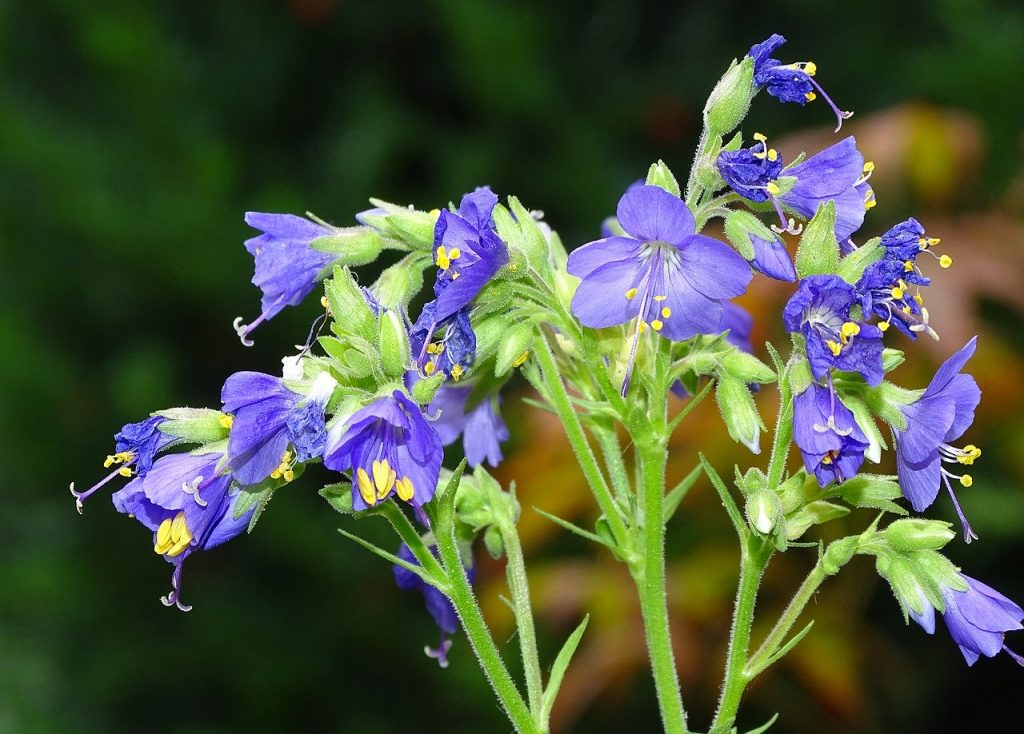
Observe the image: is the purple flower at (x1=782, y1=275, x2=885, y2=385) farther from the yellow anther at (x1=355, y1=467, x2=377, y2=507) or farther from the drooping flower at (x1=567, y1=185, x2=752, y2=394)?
the yellow anther at (x1=355, y1=467, x2=377, y2=507)

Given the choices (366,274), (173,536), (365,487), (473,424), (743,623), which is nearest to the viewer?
(365,487)

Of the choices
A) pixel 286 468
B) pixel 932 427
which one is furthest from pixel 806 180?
pixel 286 468

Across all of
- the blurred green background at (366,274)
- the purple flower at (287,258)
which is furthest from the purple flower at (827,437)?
the blurred green background at (366,274)

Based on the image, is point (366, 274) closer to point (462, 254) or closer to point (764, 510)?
Result: point (462, 254)

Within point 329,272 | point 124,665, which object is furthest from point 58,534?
point 329,272

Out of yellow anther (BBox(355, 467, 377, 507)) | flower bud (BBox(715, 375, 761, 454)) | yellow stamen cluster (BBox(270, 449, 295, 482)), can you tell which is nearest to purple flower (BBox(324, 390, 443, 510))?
yellow anther (BBox(355, 467, 377, 507))

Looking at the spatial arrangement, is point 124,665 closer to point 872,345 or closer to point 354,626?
point 354,626

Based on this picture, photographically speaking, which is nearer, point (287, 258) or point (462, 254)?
point (462, 254)
